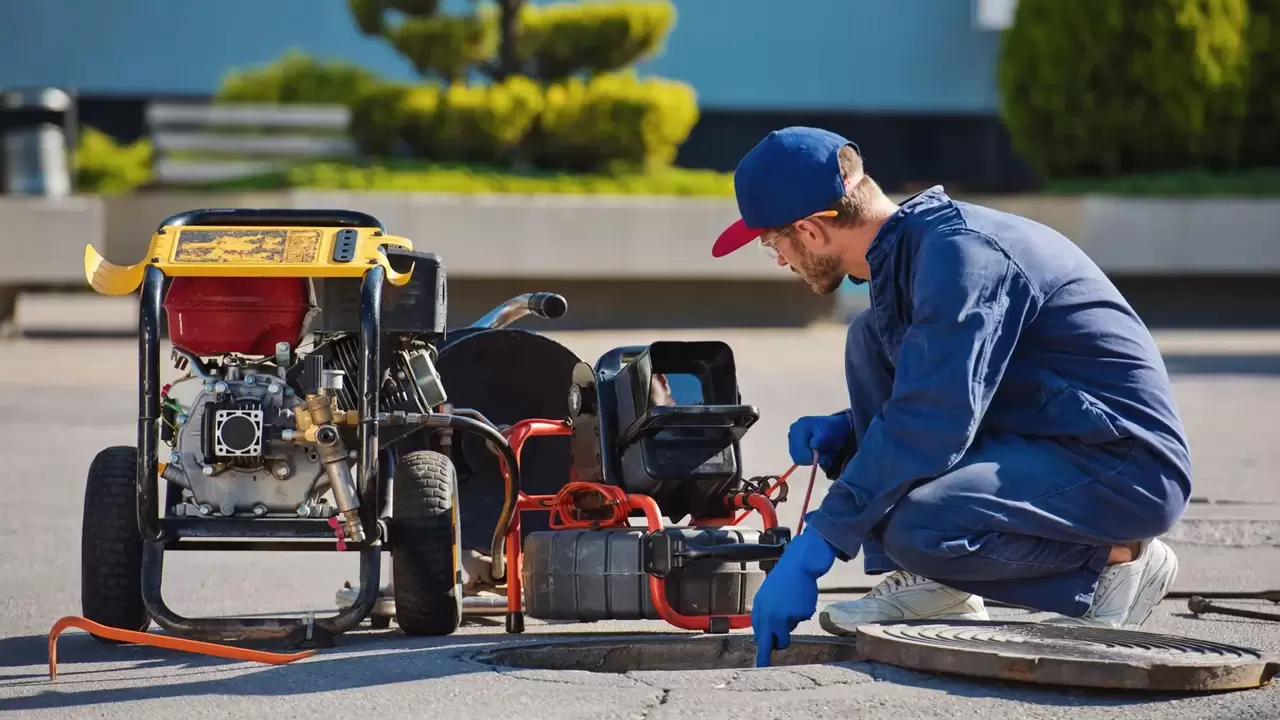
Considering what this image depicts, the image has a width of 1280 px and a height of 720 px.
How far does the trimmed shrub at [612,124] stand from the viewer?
713 inches

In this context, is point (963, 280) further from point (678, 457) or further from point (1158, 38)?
point (1158, 38)

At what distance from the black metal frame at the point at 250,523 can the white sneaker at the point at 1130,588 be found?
172cm

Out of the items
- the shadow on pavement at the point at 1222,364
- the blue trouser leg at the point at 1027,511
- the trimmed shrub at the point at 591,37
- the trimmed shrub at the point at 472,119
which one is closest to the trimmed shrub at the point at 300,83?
the trimmed shrub at the point at 472,119

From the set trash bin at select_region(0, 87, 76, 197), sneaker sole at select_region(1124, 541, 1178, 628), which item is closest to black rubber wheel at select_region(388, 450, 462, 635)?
sneaker sole at select_region(1124, 541, 1178, 628)

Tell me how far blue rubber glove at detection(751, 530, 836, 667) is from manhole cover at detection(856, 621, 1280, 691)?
190mm

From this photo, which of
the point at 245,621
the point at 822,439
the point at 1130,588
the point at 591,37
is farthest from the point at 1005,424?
the point at 591,37

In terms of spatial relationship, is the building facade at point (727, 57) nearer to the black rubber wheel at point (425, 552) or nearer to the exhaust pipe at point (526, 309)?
the exhaust pipe at point (526, 309)

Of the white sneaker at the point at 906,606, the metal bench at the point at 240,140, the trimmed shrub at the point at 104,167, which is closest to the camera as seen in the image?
the white sneaker at the point at 906,606

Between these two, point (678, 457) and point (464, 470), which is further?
point (464, 470)

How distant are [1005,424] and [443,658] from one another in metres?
1.42

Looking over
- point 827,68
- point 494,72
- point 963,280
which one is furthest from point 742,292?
point 963,280

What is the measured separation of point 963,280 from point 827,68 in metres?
22.1

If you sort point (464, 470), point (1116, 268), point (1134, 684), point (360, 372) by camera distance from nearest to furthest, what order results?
point (1134, 684) < point (360, 372) < point (464, 470) < point (1116, 268)

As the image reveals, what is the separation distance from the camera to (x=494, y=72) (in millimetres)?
19641
